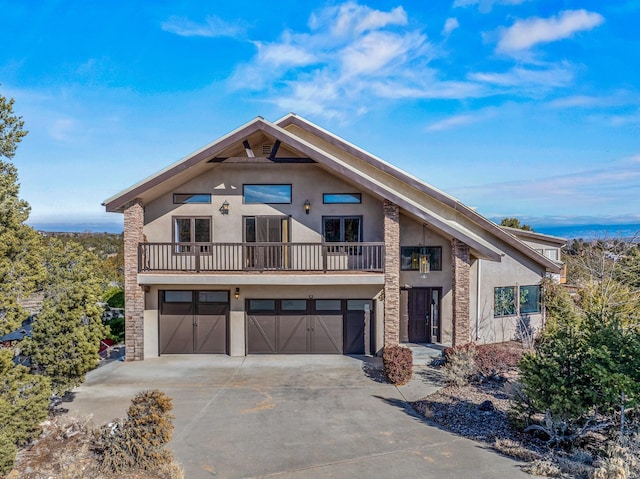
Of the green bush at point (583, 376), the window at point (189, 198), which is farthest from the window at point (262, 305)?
the green bush at point (583, 376)

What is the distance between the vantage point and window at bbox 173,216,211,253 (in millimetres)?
14188

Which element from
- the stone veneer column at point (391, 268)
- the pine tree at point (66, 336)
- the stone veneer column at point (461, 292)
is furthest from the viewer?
the stone veneer column at point (461, 292)

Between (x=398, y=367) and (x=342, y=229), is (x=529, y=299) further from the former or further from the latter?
(x=342, y=229)

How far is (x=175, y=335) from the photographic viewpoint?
14250 millimetres

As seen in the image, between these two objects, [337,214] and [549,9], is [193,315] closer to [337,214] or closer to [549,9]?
[337,214]

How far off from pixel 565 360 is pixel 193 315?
38.1 ft

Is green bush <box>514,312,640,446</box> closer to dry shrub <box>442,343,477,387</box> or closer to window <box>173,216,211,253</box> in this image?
dry shrub <box>442,343,477,387</box>

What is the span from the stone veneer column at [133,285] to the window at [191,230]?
A: 4.21 feet

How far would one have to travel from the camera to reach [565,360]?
7.51 m

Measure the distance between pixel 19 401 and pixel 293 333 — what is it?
27.8 feet

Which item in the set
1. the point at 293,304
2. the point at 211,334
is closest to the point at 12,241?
the point at 211,334

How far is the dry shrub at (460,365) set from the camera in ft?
35.9

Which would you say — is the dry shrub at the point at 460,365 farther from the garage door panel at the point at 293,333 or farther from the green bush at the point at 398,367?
the garage door panel at the point at 293,333

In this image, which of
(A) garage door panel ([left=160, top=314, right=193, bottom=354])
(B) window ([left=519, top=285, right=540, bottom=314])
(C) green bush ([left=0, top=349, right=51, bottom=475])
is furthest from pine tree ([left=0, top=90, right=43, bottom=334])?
(B) window ([left=519, top=285, right=540, bottom=314])
